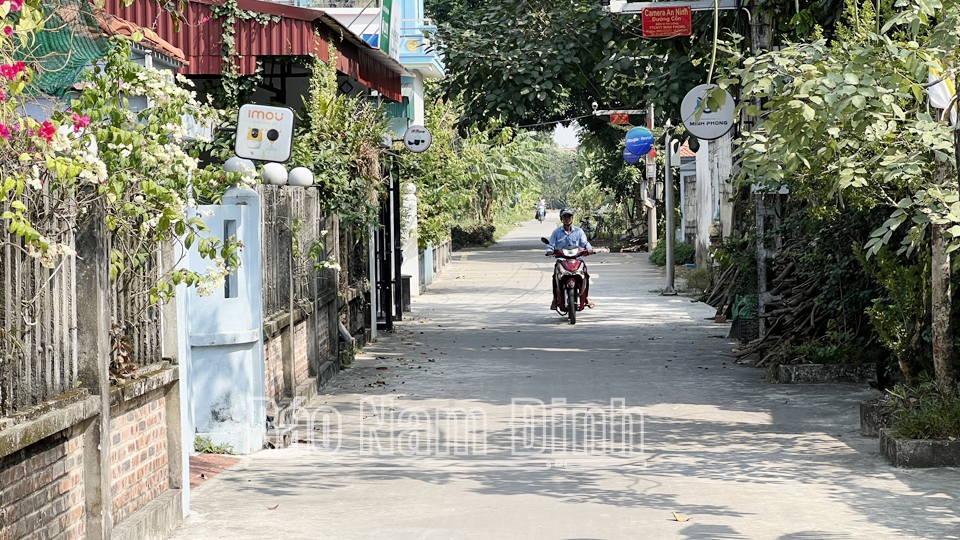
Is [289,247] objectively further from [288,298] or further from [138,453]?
[138,453]

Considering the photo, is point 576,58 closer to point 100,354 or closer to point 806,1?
point 806,1

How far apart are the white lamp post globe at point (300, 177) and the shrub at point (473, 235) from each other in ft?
109

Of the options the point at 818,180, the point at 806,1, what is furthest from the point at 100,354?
the point at 806,1

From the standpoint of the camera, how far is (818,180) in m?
10.3

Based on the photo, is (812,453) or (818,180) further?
(818,180)

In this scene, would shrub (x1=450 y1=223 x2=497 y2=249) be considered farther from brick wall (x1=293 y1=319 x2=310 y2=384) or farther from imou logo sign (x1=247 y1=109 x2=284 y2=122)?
imou logo sign (x1=247 y1=109 x2=284 y2=122)

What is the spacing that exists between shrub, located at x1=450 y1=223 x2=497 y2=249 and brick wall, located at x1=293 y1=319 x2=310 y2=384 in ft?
110

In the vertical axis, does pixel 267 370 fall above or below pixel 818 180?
below

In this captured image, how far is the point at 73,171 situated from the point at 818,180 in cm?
719

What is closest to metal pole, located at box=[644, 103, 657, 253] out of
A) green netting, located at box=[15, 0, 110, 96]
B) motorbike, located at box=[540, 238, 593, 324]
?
motorbike, located at box=[540, 238, 593, 324]

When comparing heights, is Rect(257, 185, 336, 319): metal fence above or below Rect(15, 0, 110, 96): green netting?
below

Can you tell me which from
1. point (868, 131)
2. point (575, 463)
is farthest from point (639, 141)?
point (575, 463)

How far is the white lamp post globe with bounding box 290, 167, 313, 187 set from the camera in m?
11.6

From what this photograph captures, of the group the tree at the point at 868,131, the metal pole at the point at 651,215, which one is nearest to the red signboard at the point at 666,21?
the tree at the point at 868,131
